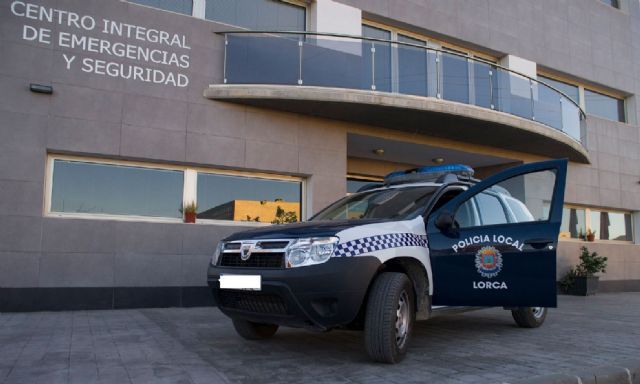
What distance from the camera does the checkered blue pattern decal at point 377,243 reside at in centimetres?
442

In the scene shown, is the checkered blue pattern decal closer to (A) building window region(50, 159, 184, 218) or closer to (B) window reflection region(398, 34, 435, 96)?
(A) building window region(50, 159, 184, 218)

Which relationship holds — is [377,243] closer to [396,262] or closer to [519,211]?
[396,262]

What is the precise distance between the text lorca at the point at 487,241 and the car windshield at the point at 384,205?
519 millimetres

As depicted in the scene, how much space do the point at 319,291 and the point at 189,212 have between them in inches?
234

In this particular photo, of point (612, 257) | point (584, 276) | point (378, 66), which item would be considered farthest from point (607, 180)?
point (378, 66)

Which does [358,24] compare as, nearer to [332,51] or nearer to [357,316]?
[332,51]

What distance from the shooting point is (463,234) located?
207 inches

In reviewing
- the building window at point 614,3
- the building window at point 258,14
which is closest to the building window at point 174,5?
the building window at point 258,14

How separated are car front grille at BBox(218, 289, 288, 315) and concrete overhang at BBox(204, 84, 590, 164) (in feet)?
19.0

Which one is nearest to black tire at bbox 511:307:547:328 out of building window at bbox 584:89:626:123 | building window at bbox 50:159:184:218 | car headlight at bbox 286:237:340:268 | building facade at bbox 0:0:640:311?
car headlight at bbox 286:237:340:268

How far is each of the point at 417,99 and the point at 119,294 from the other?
677 centimetres

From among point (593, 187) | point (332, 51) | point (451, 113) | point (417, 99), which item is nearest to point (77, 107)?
point (332, 51)

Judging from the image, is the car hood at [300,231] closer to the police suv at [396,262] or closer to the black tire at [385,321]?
the police suv at [396,262]

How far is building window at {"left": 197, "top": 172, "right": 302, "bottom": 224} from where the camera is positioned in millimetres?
10125
